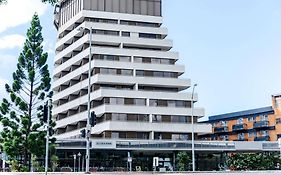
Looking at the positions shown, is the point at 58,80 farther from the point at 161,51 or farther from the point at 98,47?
the point at 161,51

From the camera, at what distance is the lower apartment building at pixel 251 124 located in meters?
95.2

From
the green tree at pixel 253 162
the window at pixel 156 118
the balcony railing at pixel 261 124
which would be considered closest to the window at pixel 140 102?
the window at pixel 156 118

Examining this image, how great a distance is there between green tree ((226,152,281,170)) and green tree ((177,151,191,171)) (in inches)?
296

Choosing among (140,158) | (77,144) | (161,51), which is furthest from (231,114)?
(77,144)

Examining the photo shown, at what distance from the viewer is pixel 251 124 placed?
99.9 metres

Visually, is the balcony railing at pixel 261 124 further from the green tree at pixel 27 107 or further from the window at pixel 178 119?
the green tree at pixel 27 107

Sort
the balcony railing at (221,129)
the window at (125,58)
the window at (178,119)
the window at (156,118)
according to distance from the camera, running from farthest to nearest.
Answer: the balcony railing at (221,129) → the window at (125,58) → the window at (178,119) → the window at (156,118)

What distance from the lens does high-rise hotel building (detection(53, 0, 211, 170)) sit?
71312 mm

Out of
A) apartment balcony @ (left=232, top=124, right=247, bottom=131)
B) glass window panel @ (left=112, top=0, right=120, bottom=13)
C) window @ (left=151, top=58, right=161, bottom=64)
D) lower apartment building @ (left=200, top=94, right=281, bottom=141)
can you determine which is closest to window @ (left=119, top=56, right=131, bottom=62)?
window @ (left=151, top=58, right=161, bottom=64)

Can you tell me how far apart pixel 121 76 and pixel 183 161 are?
18048mm

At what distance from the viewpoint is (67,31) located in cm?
9088

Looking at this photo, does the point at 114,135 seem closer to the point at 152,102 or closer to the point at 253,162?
the point at 152,102

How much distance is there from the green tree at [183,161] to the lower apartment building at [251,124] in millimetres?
30170

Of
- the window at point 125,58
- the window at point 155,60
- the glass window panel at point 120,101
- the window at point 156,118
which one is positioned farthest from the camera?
the window at point 155,60
